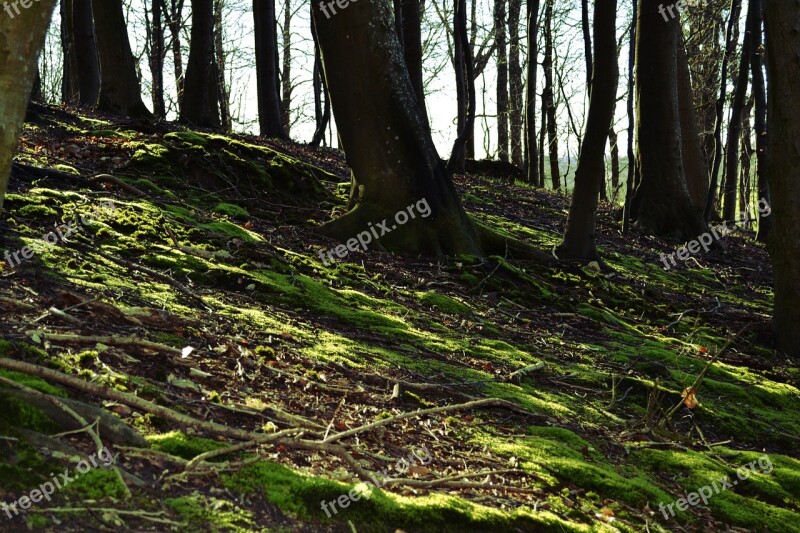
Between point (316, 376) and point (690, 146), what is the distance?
13.8 meters

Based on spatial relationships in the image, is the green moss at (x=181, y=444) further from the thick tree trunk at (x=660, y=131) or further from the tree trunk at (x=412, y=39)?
the thick tree trunk at (x=660, y=131)

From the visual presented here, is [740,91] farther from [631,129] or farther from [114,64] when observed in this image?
[114,64]

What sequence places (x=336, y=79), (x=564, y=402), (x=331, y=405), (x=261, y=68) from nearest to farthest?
(x=331, y=405), (x=564, y=402), (x=336, y=79), (x=261, y=68)

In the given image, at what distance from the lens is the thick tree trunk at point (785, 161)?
7.38 m

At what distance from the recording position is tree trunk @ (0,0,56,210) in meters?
2.22

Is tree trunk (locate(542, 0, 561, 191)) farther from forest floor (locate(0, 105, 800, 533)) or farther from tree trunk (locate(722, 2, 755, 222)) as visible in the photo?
forest floor (locate(0, 105, 800, 533))

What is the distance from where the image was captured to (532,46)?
18141 mm

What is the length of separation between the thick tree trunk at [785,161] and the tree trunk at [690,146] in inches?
308

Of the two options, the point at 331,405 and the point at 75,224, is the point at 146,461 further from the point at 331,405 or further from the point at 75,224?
the point at 75,224

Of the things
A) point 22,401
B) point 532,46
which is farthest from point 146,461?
point 532,46

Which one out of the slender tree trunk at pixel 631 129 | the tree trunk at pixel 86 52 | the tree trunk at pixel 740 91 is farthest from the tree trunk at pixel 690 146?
the tree trunk at pixel 86 52

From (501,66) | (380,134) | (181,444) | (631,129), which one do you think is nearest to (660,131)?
(631,129)

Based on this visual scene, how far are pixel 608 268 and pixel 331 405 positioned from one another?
22.0 feet

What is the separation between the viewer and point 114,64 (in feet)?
44.3
